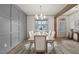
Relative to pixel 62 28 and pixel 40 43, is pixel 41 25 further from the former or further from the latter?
pixel 40 43

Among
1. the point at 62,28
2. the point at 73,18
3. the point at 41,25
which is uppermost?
the point at 73,18

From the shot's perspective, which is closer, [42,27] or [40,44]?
[40,44]

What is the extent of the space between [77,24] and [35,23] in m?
3.82

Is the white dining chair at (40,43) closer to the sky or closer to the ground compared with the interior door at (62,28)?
closer to the ground

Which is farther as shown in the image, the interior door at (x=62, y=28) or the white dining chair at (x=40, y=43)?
the interior door at (x=62, y=28)

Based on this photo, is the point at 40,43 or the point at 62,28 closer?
the point at 40,43

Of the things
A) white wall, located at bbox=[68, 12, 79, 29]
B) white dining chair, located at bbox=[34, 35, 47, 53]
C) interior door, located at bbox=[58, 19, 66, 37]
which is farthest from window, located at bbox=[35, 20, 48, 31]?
white dining chair, located at bbox=[34, 35, 47, 53]

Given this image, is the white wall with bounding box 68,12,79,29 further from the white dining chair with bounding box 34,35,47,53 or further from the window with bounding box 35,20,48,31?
the white dining chair with bounding box 34,35,47,53

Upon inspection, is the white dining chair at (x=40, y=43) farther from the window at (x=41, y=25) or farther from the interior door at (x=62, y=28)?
the interior door at (x=62, y=28)

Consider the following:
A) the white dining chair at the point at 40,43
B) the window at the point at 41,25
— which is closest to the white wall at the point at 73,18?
the window at the point at 41,25

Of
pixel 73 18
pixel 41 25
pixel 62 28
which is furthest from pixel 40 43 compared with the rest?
pixel 62 28

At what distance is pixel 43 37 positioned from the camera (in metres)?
4.75
